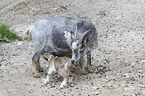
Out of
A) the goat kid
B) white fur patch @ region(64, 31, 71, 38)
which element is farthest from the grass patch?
white fur patch @ region(64, 31, 71, 38)

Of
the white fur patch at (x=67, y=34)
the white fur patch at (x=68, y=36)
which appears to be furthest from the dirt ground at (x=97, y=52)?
the white fur patch at (x=67, y=34)

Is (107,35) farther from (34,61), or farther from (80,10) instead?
(34,61)

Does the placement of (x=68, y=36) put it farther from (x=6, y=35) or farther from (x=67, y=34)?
(x=6, y=35)

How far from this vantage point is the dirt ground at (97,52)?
603 centimetres

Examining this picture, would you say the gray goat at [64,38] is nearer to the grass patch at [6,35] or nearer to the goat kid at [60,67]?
the goat kid at [60,67]

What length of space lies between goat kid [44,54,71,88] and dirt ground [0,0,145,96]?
214 mm

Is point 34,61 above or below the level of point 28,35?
below

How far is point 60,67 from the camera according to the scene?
21.1 ft

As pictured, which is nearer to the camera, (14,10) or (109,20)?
(109,20)


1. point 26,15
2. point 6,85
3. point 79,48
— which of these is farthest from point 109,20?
point 6,85

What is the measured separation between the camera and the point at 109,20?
11695 millimetres

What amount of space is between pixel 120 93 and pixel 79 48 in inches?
60.7

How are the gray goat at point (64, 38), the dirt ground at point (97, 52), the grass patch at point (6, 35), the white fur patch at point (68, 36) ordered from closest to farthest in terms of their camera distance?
the dirt ground at point (97, 52)
the gray goat at point (64, 38)
the white fur patch at point (68, 36)
the grass patch at point (6, 35)

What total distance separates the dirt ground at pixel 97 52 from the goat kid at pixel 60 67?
214 mm
